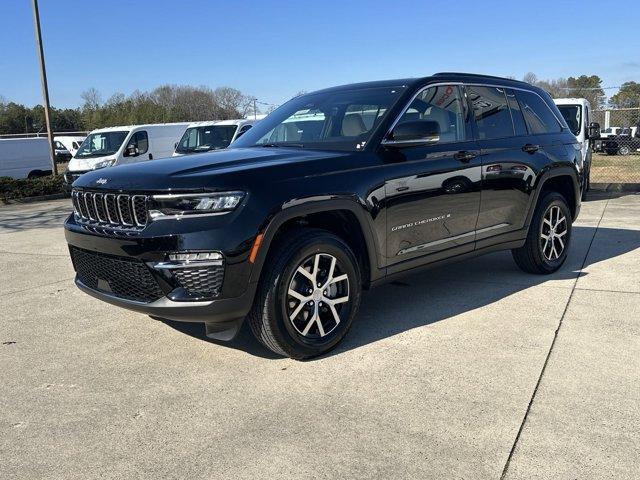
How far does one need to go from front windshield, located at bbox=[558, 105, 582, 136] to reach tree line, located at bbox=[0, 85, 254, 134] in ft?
161

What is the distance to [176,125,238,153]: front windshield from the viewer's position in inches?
590

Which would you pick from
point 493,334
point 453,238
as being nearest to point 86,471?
point 493,334

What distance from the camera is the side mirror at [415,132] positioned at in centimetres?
415

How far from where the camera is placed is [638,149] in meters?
29.0

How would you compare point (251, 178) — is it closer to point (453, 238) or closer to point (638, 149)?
point (453, 238)

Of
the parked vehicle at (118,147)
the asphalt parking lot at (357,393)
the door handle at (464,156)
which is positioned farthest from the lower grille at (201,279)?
the parked vehicle at (118,147)

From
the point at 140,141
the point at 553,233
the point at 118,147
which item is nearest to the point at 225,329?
the point at 553,233

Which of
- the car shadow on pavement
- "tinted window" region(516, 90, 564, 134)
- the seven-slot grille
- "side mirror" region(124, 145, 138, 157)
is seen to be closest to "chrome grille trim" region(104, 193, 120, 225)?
the seven-slot grille

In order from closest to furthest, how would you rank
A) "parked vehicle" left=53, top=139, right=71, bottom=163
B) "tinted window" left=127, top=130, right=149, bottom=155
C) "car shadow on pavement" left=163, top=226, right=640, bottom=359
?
"car shadow on pavement" left=163, top=226, right=640, bottom=359 → "tinted window" left=127, top=130, right=149, bottom=155 → "parked vehicle" left=53, top=139, right=71, bottom=163

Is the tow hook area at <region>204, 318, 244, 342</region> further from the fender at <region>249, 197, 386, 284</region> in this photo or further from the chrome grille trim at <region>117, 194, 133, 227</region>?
the chrome grille trim at <region>117, 194, 133, 227</region>

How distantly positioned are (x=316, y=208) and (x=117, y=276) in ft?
4.31

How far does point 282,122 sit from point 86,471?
3.21m

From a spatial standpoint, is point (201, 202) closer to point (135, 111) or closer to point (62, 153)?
point (62, 153)

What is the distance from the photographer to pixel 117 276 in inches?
147
